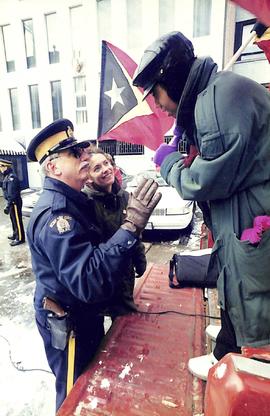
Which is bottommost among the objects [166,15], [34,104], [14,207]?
[14,207]

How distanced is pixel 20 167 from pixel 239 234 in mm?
16635

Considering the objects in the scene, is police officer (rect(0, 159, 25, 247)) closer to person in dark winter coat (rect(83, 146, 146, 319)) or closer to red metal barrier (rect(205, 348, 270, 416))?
person in dark winter coat (rect(83, 146, 146, 319))

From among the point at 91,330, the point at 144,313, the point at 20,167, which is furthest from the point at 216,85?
the point at 20,167

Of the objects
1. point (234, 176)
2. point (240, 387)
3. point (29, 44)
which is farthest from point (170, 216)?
point (29, 44)

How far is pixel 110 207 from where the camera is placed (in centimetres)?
254

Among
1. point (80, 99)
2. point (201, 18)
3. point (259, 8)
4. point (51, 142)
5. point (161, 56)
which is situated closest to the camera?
point (259, 8)

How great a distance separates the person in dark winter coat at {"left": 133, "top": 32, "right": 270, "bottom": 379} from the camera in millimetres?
1106

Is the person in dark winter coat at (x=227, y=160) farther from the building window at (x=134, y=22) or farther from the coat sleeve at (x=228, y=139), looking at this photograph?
the building window at (x=134, y=22)

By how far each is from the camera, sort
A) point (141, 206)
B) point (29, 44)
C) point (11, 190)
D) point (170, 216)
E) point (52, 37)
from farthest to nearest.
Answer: point (29, 44)
point (52, 37)
point (11, 190)
point (170, 216)
point (141, 206)

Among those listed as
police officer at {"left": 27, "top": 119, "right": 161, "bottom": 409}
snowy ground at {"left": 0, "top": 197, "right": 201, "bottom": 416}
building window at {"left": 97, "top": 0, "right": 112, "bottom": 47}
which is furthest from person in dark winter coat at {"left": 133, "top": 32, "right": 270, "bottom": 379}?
Result: building window at {"left": 97, "top": 0, "right": 112, "bottom": 47}

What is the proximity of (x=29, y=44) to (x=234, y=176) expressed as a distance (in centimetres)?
1787

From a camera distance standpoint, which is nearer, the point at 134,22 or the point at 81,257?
the point at 81,257

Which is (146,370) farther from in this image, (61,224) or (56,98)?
(56,98)

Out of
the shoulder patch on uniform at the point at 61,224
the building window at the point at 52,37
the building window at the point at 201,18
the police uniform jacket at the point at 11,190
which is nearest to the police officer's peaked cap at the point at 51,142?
the shoulder patch on uniform at the point at 61,224
